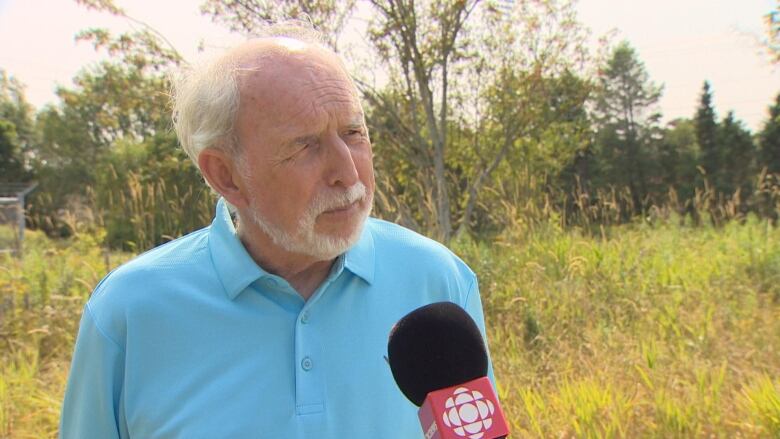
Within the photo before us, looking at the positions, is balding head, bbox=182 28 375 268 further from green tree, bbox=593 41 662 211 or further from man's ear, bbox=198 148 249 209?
green tree, bbox=593 41 662 211

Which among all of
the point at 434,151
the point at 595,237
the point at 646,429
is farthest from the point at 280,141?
the point at 434,151

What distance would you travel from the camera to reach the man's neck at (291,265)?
1.68m

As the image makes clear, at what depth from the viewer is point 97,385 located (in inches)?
61.1

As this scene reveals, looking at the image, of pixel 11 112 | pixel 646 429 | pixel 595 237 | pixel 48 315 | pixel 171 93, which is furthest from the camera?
pixel 11 112

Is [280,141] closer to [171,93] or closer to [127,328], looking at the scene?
[127,328]

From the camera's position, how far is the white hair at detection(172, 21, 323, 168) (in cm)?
163

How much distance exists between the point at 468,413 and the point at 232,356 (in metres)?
0.70

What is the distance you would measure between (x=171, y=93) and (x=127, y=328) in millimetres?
856

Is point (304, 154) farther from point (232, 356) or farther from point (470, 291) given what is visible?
point (470, 291)

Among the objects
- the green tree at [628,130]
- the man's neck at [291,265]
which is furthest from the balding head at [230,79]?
the green tree at [628,130]

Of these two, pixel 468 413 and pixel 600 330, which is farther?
pixel 600 330

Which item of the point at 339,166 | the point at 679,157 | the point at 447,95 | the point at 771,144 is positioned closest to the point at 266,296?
the point at 339,166

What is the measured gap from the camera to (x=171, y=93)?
6.97 ft

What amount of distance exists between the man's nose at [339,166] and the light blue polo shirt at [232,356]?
193 mm
